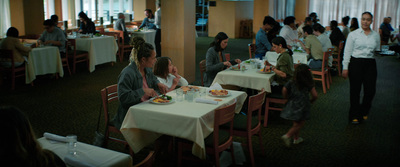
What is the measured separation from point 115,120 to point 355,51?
3.26 m

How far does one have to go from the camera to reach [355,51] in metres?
5.29

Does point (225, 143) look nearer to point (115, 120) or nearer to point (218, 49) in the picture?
point (115, 120)

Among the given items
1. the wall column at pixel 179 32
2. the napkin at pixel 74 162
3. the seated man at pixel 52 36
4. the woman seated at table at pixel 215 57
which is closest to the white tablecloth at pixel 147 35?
the seated man at pixel 52 36

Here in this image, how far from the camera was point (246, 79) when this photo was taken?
5.60 meters

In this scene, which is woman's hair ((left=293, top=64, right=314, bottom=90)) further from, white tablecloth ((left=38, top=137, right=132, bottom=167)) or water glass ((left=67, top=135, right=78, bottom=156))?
water glass ((left=67, top=135, right=78, bottom=156))

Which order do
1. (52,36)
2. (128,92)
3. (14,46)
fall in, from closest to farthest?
(128,92) → (14,46) → (52,36)

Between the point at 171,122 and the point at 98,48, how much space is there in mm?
6472

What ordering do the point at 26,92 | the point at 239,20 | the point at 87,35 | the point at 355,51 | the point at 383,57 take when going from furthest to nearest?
1. the point at 239,20
2. the point at 383,57
3. the point at 87,35
4. the point at 26,92
5. the point at 355,51

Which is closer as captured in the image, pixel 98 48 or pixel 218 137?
pixel 218 137

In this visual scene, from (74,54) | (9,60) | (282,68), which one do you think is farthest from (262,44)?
(9,60)

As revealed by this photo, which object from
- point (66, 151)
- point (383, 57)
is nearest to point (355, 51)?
point (66, 151)

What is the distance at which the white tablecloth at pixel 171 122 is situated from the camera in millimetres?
3514

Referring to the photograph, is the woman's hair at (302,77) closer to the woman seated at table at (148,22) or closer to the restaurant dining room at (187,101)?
the restaurant dining room at (187,101)

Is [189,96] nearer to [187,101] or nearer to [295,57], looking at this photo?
[187,101]
